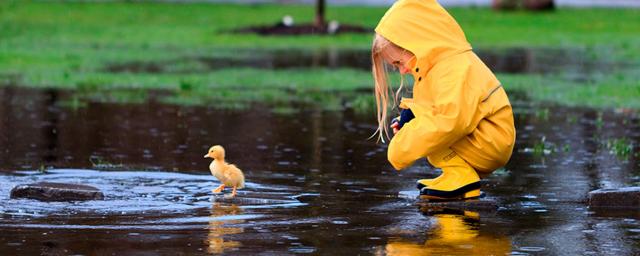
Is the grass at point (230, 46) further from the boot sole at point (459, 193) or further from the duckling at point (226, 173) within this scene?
the boot sole at point (459, 193)

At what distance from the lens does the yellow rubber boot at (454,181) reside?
902 cm

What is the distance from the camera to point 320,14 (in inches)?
1280

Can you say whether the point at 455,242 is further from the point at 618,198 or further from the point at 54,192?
the point at 54,192

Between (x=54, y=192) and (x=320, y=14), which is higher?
(x=320, y=14)

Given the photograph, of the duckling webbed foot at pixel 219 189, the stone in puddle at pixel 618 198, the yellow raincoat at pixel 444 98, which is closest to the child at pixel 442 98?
the yellow raincoat at pixel 444 98

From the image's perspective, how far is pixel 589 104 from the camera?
17.5m

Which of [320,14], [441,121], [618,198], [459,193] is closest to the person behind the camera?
[441,121]

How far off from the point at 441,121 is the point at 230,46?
69.7 feet

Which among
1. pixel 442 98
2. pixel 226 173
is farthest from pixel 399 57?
pixel 226 173

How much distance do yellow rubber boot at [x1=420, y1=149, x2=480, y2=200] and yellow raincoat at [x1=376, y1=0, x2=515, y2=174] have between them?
5cm

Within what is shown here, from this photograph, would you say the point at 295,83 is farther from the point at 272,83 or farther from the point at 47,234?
the point at 47,234

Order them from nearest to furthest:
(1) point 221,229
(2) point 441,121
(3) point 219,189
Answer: (1) point 221,229, (2) point 441,121, (3) point 219,189

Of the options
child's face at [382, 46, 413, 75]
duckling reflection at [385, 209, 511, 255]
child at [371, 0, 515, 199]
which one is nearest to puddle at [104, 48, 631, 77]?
child's face at [382, 46, 413, 75]

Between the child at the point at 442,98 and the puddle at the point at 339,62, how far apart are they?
13.6 meters
